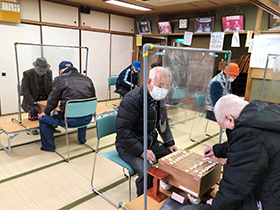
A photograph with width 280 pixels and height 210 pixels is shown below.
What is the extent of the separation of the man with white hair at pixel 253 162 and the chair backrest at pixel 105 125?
3.90 feet

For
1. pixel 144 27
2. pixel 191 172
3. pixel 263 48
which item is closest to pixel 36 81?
pixel 191 172

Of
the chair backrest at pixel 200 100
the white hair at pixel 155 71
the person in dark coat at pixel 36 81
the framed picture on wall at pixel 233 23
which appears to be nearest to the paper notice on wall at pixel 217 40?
the framed picture on wall at pixel 233 23

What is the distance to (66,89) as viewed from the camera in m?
2.57

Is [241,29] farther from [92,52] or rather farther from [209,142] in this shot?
[92,52]

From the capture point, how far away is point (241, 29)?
13.5ft

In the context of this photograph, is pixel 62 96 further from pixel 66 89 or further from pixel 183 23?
pixel 183 23

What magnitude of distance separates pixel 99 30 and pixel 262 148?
5.04 m

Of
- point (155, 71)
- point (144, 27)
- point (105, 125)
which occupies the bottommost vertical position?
point (105, 125)

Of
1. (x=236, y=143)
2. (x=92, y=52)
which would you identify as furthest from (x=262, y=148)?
(x=92, y=52)

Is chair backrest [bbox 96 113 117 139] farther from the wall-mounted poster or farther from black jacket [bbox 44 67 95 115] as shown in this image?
the wall-mounted poster

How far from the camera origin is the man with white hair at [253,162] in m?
0.87

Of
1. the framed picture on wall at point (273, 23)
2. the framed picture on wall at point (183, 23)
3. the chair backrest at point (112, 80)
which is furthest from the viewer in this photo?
the framed picture on wall at point (183, 23)

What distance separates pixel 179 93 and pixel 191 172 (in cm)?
53

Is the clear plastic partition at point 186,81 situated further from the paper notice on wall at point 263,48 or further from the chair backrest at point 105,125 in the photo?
the paper notice on wall at point 263,48
